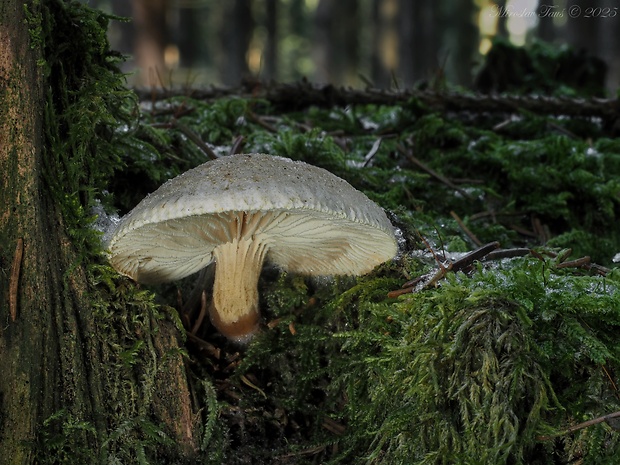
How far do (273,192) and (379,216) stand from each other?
1.29 ft

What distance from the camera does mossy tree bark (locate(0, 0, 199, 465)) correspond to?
1550mm

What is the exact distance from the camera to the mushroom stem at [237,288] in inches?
76.6

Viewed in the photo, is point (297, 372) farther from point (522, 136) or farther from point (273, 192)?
point (522, 136)

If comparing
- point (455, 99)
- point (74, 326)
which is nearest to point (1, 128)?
point (74, 326)

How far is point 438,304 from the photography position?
1.59 meters

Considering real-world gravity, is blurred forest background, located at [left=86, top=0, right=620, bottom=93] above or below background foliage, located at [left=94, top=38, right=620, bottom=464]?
above

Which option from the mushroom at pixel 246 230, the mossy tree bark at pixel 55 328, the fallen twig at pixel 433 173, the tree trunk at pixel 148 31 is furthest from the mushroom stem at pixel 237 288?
the tree trunk at pixel 148 31

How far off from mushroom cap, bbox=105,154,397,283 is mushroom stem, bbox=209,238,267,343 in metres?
0.05

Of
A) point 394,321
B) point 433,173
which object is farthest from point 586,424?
point 433,173

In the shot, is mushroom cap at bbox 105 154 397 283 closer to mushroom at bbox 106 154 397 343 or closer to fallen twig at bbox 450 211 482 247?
mushroom at bbox 106 154 397 343

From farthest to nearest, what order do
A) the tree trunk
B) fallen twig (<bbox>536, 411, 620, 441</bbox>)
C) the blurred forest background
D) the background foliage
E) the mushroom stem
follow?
the tree trunk < the blurred forest background < the mushroom stem < the background foliage < fallen twig (<bbox>536, 411, 620, 441</bbox>)

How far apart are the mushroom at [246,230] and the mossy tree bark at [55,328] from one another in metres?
0.18

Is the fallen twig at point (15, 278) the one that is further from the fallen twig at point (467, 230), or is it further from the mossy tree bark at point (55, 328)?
the fallen twig at point (467, 230)

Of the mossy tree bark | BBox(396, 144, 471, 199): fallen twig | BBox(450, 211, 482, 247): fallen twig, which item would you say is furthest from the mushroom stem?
BBox(396, 144, 471, 199): fallen twig
